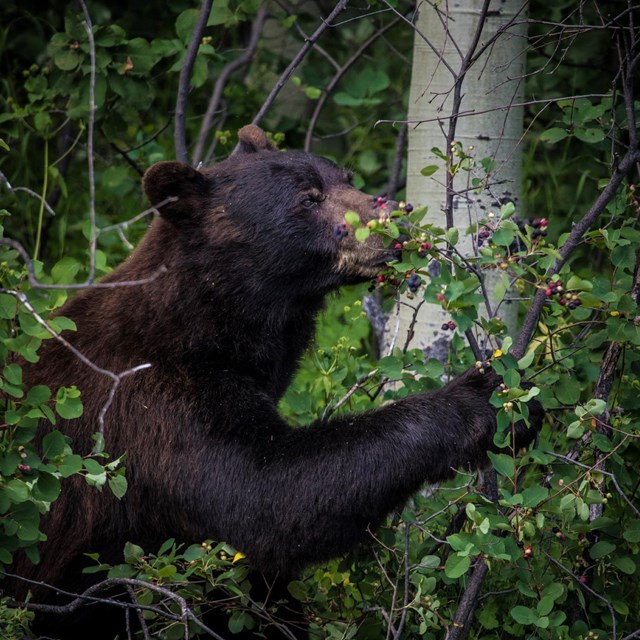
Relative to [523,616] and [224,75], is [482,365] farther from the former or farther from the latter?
[224,75]

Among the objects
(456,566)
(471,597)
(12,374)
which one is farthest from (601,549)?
(12,374)

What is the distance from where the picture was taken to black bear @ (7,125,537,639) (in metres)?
3.39

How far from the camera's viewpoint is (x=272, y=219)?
3.78 meters

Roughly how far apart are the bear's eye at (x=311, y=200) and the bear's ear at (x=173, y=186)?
1.25 ft

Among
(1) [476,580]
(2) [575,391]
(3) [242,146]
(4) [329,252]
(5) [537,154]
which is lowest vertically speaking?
(1) [476,580]

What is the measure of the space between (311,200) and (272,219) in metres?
0.18

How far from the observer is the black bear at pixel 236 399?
3.39 metres

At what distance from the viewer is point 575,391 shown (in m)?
3.30

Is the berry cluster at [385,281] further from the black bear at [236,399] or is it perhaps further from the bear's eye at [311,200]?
the bear's eye at [311,200]

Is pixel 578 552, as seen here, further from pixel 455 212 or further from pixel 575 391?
pixel 455 212

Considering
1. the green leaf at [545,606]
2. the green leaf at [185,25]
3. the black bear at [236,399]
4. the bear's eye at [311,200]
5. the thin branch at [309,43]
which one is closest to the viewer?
the green leaf at [545,606]

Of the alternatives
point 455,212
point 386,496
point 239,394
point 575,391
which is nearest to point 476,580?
point 386,496

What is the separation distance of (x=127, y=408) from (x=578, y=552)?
5.30 ft

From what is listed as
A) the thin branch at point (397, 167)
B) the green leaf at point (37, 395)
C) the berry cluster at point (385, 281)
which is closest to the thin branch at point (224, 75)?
the thin branch at point (397, 167)
